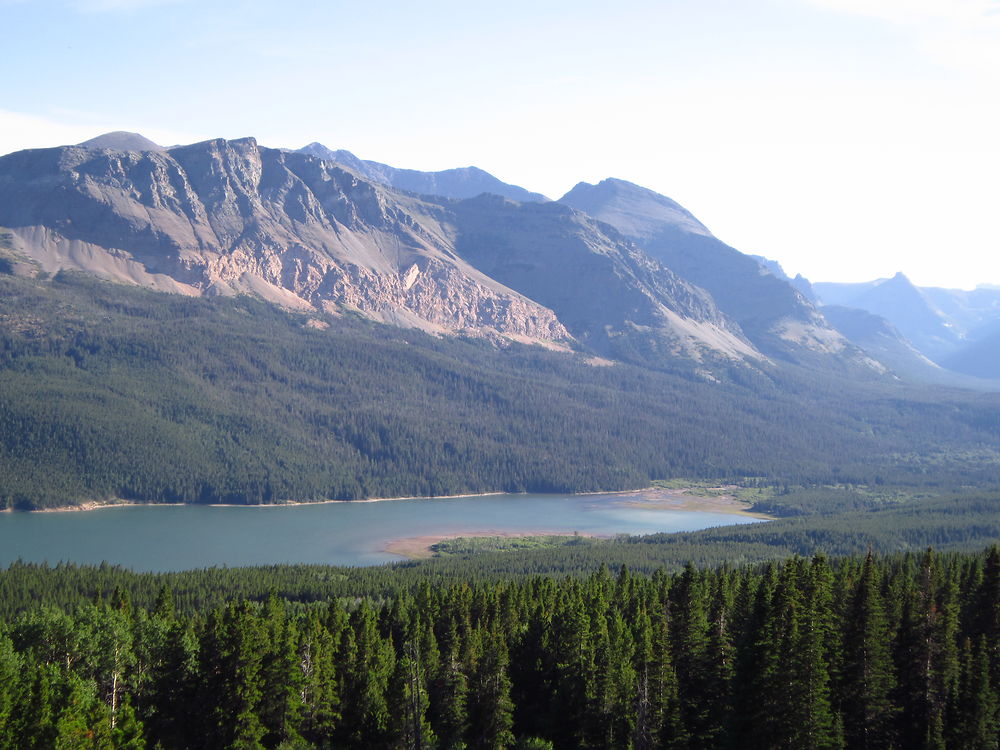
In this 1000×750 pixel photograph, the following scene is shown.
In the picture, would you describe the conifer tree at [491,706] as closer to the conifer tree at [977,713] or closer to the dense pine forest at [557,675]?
the dense pine forest at [557,675]

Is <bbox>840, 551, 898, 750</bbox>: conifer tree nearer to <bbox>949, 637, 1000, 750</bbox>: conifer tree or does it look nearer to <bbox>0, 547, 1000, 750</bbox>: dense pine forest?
<bbox>0, 547, 1000, 750</bbox>: dense pine forest

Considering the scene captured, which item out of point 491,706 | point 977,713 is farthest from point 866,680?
point 491,706

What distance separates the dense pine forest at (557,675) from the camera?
6538 cm

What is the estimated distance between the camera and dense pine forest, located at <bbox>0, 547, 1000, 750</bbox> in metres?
65.4

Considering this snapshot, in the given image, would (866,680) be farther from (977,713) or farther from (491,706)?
(491,706)

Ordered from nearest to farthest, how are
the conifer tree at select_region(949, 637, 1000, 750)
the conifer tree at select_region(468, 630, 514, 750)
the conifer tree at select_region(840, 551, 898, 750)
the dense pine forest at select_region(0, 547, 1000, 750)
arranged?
1. the dense pine forest at select_region(0, 547, 1000, 750)
2. the conifer tree at select_region(949, 637, 1000, 750)
3. the conifer tree at select_region(840, 551, 898, 750)
4. the conifer tree at select_region(468, 630, 514, 750)

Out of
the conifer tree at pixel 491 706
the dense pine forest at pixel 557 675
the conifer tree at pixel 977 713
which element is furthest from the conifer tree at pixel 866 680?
the conifer tree at pixel 491 706

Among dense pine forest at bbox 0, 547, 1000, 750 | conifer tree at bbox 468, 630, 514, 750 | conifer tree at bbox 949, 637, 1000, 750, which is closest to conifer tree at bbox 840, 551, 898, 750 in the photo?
dense pine forest at bbox 0, 547, 1000, 750

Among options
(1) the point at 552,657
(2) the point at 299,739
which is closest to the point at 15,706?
(2) the point at 299,739

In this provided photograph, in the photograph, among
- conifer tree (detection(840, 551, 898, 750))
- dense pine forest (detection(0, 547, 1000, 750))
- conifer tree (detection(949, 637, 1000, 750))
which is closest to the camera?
dense pine forest (detection(0, 547, 1000, 750))

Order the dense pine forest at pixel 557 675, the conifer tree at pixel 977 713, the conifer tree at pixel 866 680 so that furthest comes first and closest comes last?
the conifer tree at pixel 866 680
the conifer tree at pixel 977 713
the dense pine forest at pixel 557 675

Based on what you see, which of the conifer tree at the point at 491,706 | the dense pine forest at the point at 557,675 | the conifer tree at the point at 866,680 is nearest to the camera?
the dense pine forest at the point at 557,675

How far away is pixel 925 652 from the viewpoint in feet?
250

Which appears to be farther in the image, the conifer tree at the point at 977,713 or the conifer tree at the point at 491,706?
the conifer tree at the point at 491,706
